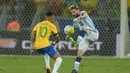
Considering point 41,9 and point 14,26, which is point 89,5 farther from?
point 14,26

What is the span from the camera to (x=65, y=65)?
1451 centimetres

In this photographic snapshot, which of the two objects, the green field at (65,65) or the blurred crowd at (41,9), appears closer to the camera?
the green field at (65,65)

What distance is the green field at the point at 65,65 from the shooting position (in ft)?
43.0

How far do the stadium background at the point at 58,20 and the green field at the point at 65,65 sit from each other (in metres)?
0.60

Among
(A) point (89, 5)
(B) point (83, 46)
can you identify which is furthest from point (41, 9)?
(B) point (83, 46)

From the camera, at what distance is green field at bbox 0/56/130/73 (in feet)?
43.0

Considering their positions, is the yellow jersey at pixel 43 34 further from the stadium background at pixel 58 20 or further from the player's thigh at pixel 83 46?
the stadium background at pixel 58 20

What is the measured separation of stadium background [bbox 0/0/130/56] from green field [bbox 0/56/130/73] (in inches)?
Result: 23.7

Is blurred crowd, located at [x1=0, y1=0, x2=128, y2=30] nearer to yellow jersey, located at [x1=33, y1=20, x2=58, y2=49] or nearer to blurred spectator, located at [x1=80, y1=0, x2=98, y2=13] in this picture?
blurred spectator, located at [x1=80, y1=0, x2=98, y2=13]

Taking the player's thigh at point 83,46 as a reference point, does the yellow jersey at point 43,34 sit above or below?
above

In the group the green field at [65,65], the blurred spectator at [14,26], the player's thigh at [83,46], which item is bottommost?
the green field at [65,65]

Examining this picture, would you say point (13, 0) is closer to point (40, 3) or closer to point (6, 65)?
point (40, 3)

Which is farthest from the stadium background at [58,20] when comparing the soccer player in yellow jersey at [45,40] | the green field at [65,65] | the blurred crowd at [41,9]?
the soccer player in yellow jersey at [45,40]

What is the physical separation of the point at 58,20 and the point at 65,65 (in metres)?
3.12
